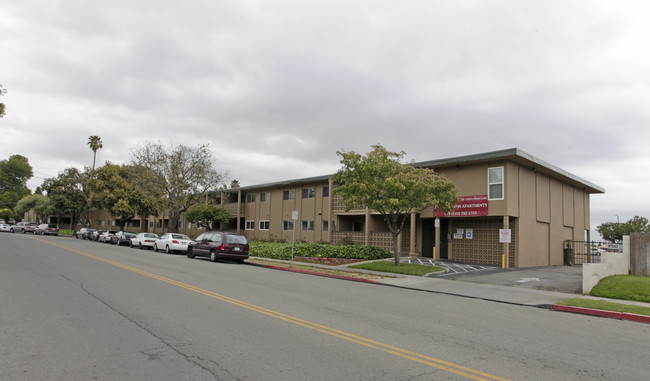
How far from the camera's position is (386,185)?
16734mm

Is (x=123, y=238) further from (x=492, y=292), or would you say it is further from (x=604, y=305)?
(x=604, y=305)

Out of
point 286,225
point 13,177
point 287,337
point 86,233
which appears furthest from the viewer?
point 13,177

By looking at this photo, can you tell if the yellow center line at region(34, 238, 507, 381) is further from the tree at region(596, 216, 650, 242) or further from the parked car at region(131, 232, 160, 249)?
the tree at region(596, 216, 650, 242)

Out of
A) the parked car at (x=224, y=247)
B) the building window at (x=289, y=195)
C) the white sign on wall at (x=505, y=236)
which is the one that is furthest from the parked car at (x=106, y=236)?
the white sign on wall at (x=505, y=236)

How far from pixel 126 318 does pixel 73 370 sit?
2715 millimetres

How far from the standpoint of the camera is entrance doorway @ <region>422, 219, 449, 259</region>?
78.2ft

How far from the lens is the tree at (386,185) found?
1719 cm

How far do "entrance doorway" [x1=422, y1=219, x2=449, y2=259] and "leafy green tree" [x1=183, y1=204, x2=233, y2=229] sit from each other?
20.7m

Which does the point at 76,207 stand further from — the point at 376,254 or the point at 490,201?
the point at 490,201

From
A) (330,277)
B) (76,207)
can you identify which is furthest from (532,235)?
(76,207)

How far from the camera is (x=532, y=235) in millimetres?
22234

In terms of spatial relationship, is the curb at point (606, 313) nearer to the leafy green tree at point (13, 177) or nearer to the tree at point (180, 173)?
the tree at point (180, 173)

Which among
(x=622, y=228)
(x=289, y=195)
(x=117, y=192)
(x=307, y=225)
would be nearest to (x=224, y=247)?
(x=307, y=225)

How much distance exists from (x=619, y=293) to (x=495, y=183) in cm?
975
